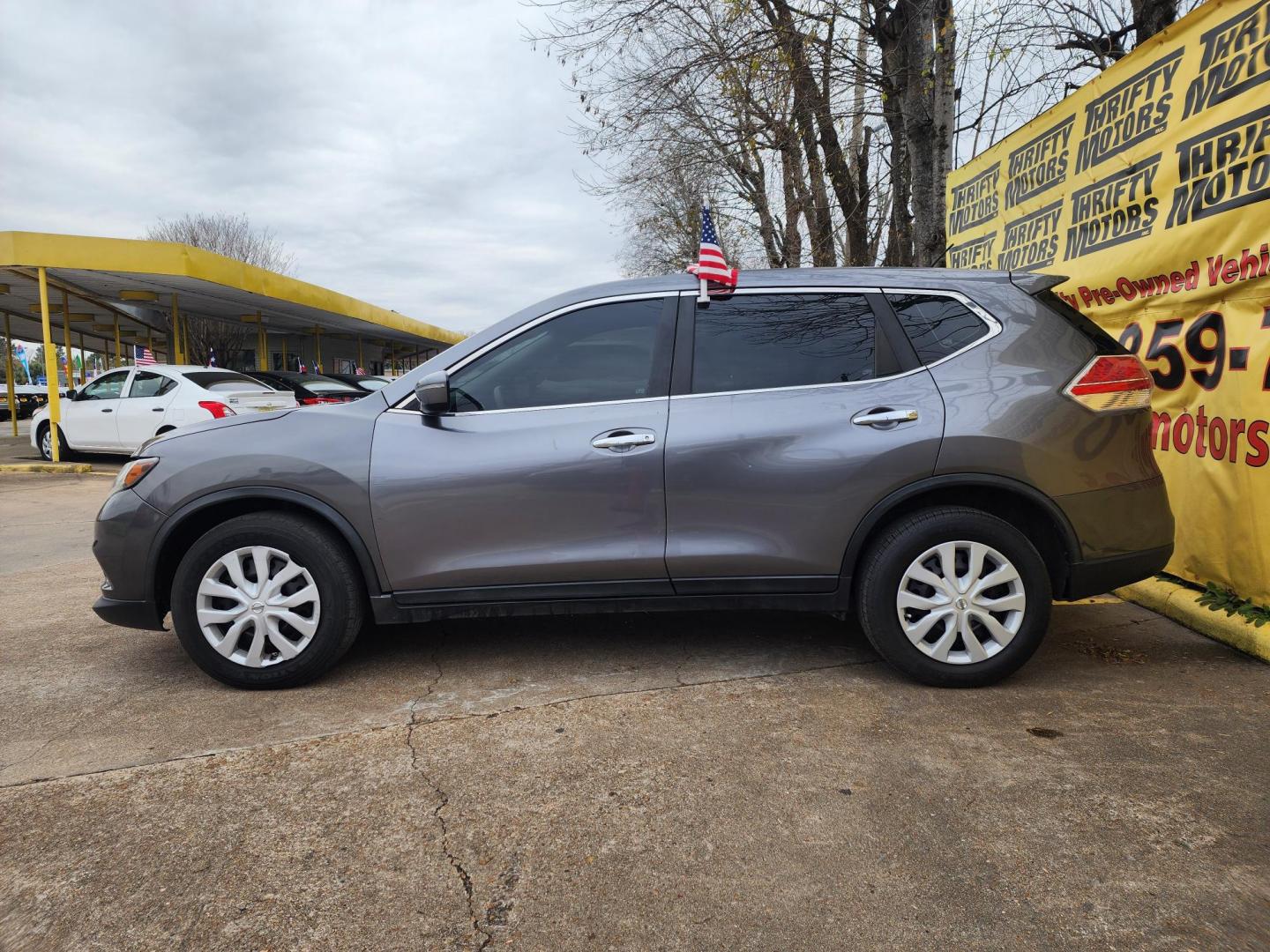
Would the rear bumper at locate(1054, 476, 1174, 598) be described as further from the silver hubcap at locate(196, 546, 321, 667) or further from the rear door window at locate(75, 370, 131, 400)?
the rear door window at locate(75, 370, 131, 400)

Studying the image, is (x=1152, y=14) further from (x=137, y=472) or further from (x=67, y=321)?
(x=67, y=321)

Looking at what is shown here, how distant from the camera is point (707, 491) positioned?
343cm

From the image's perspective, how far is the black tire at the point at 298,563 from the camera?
11.3 feet

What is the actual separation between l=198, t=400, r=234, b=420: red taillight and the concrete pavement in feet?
26.5

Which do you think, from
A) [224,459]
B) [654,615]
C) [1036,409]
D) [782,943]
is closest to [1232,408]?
[1036,409]

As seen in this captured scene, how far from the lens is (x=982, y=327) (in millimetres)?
3498

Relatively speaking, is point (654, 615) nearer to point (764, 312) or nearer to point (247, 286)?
point (764, 312)

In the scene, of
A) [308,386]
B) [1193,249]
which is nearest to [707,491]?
[1193,249]

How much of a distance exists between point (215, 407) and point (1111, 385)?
449 inches

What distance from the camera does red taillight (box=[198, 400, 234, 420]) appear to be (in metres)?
11.4

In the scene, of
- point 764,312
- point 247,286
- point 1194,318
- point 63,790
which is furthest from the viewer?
point 247,286

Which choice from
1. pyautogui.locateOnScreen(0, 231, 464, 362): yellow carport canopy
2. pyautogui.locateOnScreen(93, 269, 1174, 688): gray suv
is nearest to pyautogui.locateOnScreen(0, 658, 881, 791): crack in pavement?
pyautogui.locateOnScreen(93, 269, 1174, 688): gray suv

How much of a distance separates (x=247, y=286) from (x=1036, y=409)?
54.7 feet

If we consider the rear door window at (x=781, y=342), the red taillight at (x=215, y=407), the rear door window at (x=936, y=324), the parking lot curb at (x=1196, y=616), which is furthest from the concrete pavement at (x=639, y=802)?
the red taillight at (x=215, y=407)
